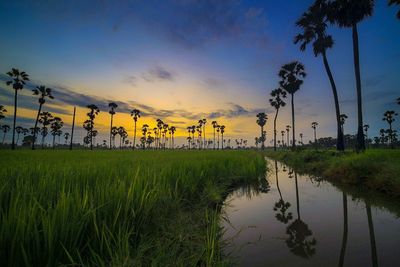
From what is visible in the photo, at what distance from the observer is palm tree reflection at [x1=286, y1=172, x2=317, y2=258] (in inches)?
164

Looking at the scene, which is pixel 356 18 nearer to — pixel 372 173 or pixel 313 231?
pixel 372 173

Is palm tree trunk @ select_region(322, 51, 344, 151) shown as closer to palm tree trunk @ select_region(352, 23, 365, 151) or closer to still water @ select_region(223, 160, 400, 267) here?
palm tree trunk @ select_region(352, 23, 365, 151)

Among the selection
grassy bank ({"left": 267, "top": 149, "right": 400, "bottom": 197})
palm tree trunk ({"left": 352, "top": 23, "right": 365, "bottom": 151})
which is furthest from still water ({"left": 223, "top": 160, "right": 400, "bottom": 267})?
palm tree trunk ({"left": 352, "top": 23, "right": 365, "bottom": 151})

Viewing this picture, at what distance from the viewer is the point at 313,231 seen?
204 inches

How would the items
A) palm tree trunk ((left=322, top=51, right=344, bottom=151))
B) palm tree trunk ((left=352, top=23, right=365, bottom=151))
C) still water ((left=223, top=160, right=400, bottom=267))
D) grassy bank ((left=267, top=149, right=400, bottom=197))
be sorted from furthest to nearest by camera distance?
1. palm tree trunk ((left=322, top=51, right=344, bottom=151))
2. palm tree trunk ((left=352, top=23, right=365, bottom=151))
3. grassy bank ((left=267, top=149, right=400, bottom=197))
4. still water ((left=223, top=160, right=400, bottom=267))

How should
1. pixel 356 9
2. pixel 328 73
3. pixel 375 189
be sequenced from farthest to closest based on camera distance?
pixel 328 73 < pixel 356 9 < pixel 375 189

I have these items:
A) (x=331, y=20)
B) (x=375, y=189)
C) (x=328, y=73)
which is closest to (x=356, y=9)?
(x=331, y=20)

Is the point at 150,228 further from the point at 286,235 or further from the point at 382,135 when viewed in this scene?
the point at 382,135

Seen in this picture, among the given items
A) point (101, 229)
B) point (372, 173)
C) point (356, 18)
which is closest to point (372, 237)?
point (101, 229)

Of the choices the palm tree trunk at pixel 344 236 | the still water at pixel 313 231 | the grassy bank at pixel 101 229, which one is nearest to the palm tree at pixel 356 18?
the still water at pixel 313 231

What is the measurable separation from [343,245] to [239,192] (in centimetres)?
563

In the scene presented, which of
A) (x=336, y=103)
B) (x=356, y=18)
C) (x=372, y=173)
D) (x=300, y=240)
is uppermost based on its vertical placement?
(x=356, y=18)

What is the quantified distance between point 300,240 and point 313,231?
0.69 m

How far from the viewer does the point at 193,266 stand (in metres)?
2.93
